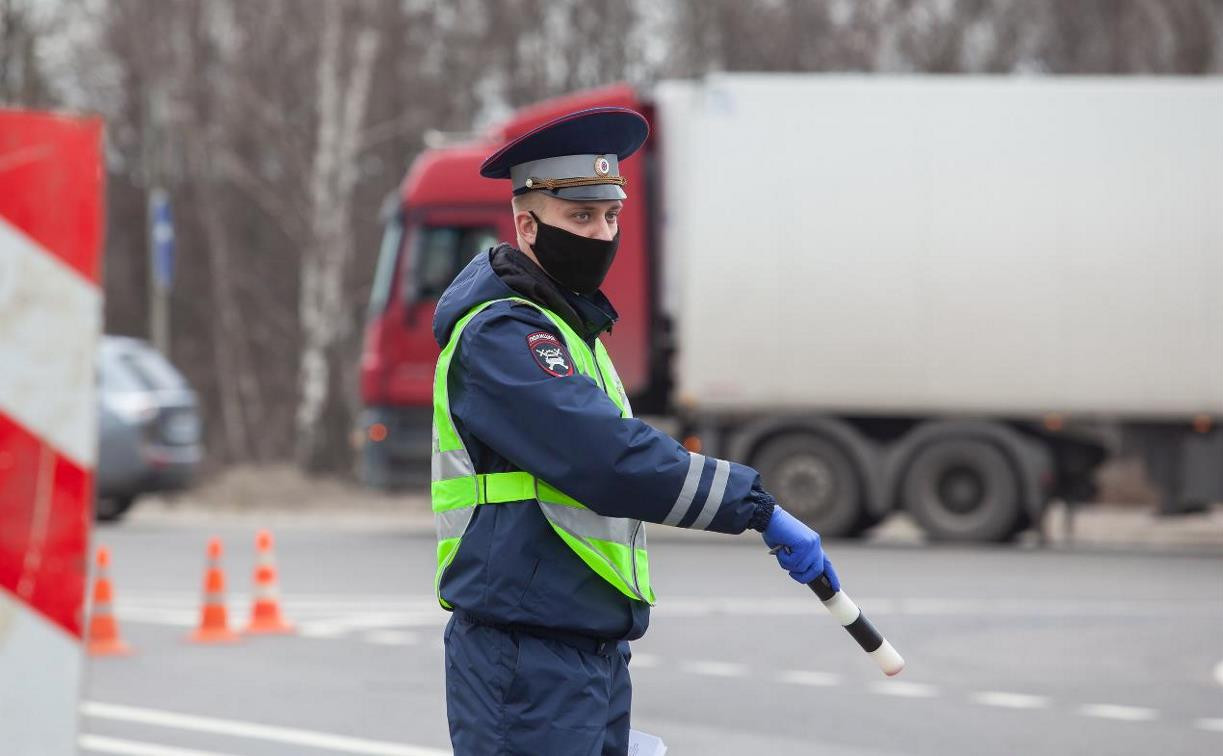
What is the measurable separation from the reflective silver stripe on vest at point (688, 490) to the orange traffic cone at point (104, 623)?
23.8ft

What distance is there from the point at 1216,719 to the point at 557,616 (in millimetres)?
5541

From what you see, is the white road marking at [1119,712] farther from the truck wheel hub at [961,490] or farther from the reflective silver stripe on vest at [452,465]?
the truck wheel hub at [961,490]

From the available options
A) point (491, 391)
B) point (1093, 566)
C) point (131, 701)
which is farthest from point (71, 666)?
point (1093, 566)

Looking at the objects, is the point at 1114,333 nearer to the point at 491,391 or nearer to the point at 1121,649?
the point at 1121,649

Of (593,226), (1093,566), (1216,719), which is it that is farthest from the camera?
(1093,566)

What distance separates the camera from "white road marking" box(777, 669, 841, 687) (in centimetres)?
933

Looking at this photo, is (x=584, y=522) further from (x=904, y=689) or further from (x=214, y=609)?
(x=214, y=609)

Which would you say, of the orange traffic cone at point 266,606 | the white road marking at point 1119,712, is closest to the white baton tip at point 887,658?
the white road marking at point 1119,712

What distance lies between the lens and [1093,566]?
15211mm

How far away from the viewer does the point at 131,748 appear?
7680 mm

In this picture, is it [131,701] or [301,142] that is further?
[301,142]

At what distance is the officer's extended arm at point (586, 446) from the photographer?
11.5 feet

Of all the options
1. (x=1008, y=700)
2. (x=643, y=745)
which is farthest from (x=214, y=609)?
(x=643, y=745)

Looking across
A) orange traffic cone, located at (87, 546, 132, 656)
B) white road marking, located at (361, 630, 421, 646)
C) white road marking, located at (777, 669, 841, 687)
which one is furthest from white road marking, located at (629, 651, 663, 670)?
orange traffic cone, located at (87, 546, 132, 656)
